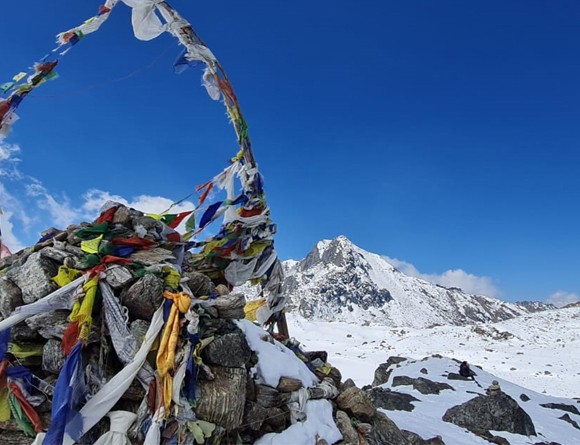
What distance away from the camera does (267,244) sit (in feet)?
29.1

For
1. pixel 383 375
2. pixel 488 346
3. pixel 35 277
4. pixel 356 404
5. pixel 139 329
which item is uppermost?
pixel 488 346

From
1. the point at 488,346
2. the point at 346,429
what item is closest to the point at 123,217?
the point at 346,429

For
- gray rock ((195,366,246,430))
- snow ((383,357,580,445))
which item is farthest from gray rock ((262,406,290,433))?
snow ((383,357,580,445))

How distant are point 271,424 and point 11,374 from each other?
3495 mm

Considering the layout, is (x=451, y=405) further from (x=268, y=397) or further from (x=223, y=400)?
(x=223, y=400)

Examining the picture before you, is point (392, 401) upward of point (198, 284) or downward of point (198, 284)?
downward

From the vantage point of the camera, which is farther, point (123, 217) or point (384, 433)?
point (384, 433)

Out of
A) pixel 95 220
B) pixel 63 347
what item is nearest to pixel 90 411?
pixel 63 347

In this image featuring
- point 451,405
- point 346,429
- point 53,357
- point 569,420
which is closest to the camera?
point 53,357

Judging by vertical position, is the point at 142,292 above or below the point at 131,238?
below

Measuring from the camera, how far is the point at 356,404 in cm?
729

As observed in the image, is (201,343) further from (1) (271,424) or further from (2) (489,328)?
(2) (489,328)

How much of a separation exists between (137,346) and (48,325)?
1.18 meters

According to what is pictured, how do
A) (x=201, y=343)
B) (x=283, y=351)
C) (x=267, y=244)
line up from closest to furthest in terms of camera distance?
(x=201, y=343) < (x=283, y=351) < (x=267, y=244)
